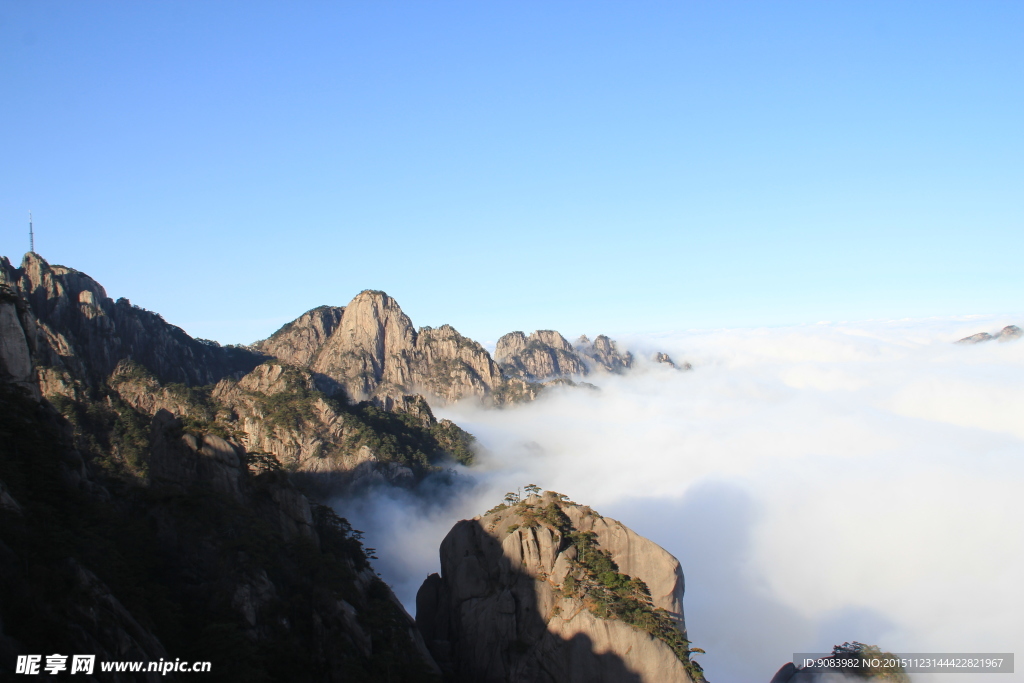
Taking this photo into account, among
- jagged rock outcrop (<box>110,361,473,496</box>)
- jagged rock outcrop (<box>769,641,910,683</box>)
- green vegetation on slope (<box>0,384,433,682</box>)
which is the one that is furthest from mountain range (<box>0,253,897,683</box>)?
jagged rock outcrop (<box>110,361,473,496</box>)

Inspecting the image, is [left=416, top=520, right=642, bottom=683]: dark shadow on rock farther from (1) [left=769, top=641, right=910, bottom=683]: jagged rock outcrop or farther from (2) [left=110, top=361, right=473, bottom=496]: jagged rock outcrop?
(2) [left=110, top=361, right=473, bottom=496]: jagged rock outcrop

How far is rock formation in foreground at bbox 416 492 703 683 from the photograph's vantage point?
5278 centimetres

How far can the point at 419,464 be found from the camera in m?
144

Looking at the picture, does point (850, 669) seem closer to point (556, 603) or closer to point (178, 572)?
point (556, 603)

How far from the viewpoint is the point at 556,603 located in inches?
2217

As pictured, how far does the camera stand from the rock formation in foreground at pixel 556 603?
5278 cm

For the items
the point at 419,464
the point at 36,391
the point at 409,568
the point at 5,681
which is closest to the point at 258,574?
the point at 5,681

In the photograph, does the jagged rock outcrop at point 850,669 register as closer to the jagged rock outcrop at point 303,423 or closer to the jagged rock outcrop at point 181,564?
the jagged rock outcrop at point 181,564

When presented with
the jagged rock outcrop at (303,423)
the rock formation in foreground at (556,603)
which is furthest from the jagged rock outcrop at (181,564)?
the jagged rock outcrop at (303,423)

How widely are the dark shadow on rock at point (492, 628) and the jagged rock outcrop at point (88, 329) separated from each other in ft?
309

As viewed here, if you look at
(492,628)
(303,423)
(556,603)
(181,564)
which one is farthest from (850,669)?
(303,423)

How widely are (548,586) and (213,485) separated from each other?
27.8 meters

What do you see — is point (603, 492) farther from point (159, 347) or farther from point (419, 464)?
point (159, 347)

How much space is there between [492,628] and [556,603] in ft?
19.2
